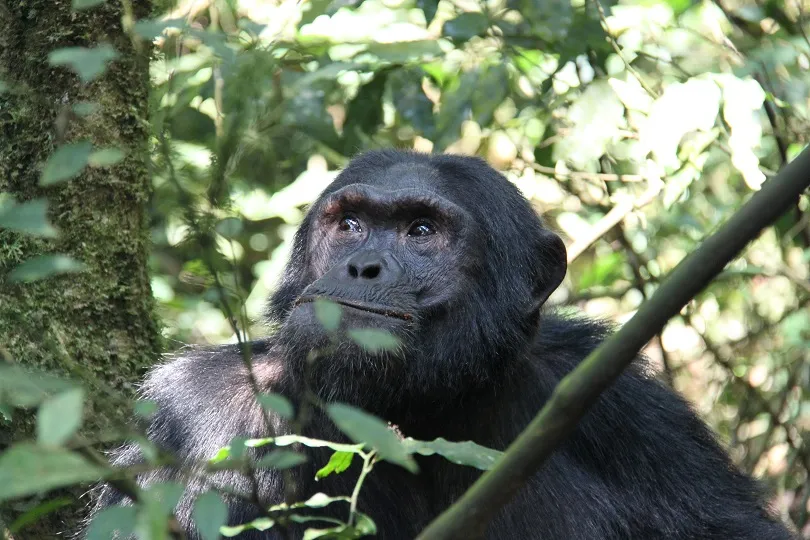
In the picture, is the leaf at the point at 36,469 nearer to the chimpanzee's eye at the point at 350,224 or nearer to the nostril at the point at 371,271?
the nostril at the point at 371,271

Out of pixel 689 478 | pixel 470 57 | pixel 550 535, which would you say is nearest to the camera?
pixel 550 535

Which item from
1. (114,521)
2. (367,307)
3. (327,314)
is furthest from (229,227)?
(367,307)

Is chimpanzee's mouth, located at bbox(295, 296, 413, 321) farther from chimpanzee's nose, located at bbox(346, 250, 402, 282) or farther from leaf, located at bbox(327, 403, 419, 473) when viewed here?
leaf, located at bbox(327, 403, 419, 473)

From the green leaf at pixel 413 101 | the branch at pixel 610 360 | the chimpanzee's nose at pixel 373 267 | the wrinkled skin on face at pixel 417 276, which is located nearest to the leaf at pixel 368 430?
the branch at pixel 610 360

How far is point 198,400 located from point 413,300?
3.89 feet

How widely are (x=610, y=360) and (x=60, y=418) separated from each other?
1120 mm

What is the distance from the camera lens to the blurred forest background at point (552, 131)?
16.4 ft

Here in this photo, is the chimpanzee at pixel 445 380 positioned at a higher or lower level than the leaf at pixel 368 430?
lower

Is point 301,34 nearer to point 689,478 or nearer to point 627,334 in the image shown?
point 689,478

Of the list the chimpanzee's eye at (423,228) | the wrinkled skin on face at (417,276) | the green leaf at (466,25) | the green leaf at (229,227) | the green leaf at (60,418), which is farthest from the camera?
the green leaf at (466,25)

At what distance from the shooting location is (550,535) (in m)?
4.73

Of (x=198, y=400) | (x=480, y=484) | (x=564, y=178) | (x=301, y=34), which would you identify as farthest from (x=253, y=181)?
(x=480, y=484)

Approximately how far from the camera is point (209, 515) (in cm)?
203

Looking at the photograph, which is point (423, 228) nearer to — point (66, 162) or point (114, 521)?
point (66, 162)
